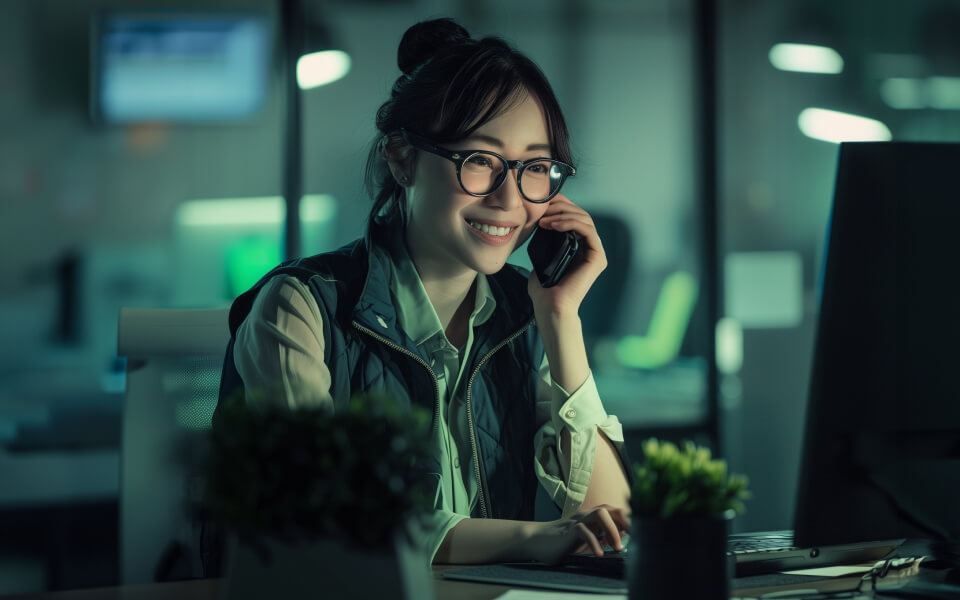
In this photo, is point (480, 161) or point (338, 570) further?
point (480, 161)

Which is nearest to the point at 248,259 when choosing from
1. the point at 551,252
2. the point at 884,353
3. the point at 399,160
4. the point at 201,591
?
the point at 399,160

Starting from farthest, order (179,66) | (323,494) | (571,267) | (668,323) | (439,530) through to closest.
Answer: (668,323) → (179,66) → (571,267) → (439,530) → (323,494)

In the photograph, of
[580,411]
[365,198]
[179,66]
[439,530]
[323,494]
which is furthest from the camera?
[179,66]

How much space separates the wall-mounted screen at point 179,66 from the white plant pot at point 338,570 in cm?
293

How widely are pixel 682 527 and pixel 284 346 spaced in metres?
0.74

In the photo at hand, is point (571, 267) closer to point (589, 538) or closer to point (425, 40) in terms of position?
point (425, 40)

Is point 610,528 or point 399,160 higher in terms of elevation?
point 399,160

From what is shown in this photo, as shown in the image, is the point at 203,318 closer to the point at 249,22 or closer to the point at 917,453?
the point at 917,453

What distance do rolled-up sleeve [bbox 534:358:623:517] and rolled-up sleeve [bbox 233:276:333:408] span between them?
0.35 meters

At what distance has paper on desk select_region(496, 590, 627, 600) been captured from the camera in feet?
2.77

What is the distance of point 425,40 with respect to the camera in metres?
1.54

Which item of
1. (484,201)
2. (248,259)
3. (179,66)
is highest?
(179,66)

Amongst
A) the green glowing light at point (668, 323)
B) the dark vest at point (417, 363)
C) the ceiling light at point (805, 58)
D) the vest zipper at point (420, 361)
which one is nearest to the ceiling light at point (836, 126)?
the ceiling light at point (805, 58)

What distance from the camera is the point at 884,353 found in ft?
2.72
